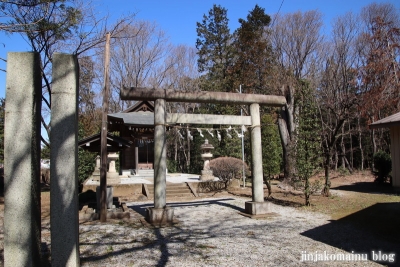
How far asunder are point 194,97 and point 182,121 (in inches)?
29.4

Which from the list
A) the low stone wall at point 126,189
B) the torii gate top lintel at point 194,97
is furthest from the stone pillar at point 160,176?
the low stone wall at point 126,189

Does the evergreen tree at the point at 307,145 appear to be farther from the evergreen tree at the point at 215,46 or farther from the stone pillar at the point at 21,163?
the evergreen tree at the point at 215,46

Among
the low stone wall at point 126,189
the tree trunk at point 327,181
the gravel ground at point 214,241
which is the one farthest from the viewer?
the low stone wall at point 126,189

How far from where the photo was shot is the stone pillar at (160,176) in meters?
7.53

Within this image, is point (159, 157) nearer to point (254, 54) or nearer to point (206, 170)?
point (206, 170)

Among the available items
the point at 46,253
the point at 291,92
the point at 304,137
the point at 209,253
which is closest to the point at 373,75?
the point at 291,92

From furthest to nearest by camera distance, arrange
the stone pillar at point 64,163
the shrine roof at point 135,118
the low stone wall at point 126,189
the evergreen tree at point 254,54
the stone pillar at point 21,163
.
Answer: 1. the evergreen tree at point 254,54
2. the shrine roof at point 135,118
3. the low stone wall at point 126,189
4. the stone pillar at point 64,163
5. the stone pillar at point 21,163

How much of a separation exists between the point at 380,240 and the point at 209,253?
11.8 ft

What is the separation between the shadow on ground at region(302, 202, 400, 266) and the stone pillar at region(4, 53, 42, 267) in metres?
5.06

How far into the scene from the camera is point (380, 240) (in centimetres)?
595

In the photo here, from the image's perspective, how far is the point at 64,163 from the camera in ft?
10.1

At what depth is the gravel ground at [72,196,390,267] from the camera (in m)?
4.73

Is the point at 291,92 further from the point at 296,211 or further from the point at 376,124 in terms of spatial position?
the point at 296,211

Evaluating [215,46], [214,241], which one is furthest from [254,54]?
[214,241]
